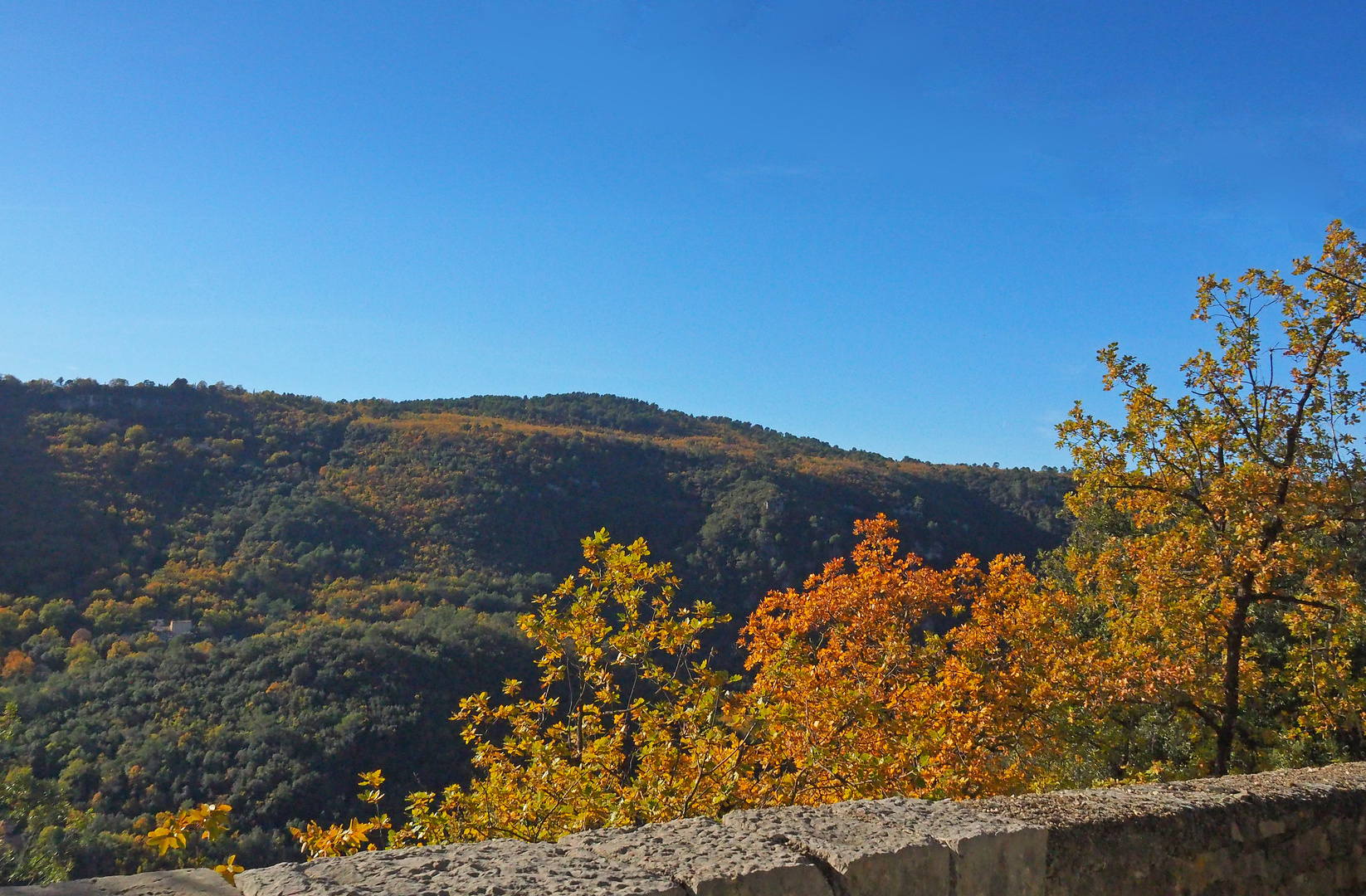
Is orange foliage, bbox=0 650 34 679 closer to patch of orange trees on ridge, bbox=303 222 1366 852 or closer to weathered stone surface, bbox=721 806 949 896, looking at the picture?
patch of orange trees on ridge, bbox=303 222 1366 852

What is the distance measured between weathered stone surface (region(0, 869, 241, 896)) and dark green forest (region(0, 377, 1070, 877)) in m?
8.56

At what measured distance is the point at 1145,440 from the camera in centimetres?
742

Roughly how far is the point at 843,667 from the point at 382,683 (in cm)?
1848

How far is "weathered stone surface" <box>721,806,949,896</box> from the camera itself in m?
1.96

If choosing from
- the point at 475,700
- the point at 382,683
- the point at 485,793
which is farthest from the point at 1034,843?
the point at 382,683

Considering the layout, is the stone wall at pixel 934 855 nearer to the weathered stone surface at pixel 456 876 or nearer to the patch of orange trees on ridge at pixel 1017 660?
the weathered stone surface at pixel 456 876

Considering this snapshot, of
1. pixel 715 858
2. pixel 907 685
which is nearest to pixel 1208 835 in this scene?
pixel 715 858

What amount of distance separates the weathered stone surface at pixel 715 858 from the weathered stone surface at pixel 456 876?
66 millimetres

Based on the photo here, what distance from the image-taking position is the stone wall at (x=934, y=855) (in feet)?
5.72

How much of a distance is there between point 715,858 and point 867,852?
378mm

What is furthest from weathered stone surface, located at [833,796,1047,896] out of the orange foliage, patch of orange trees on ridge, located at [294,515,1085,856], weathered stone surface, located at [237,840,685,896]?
the orange foliage

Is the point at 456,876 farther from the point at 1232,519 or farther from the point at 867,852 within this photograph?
the point at 1232,519

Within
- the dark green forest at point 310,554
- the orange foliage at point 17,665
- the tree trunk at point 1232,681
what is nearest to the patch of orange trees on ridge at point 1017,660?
the tree trunk at point 1232,681

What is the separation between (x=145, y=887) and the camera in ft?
5.40
